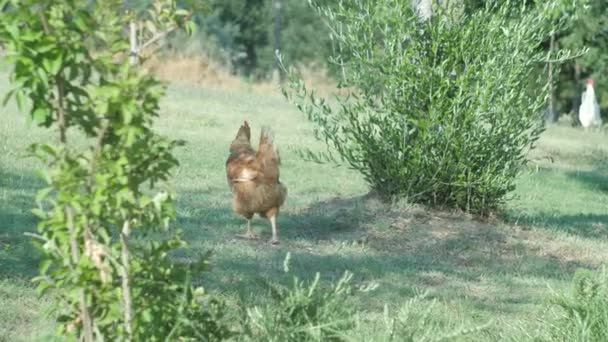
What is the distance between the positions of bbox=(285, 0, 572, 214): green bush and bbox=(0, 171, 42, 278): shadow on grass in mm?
2744

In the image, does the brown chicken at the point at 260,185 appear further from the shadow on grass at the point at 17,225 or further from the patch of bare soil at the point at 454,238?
the shadow on grass at the point at 17,225

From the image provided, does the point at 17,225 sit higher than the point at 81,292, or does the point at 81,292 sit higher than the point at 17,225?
the point at 81,292

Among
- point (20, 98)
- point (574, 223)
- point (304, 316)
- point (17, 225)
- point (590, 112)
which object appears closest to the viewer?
point (20, 98)

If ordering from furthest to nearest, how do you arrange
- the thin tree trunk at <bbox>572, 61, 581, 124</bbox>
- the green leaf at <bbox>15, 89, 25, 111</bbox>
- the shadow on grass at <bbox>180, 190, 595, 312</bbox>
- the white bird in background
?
the thin tree trunk at <bbox>572, 61, 581, 124</bbox>
the white bird in background
the shadow on grass at <bbox>180, 190, 595, 312</bbox>
the green leaf at <bbox>15, 89, 25, 111</bbox>

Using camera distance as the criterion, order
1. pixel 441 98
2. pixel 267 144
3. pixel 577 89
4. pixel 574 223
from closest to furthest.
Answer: pixel 267 144 < pixel 441 98 < pixel 574 223 < pixel 577 89

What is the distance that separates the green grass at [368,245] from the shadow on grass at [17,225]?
0.04 ft

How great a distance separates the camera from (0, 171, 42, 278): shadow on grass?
7168 millimetres

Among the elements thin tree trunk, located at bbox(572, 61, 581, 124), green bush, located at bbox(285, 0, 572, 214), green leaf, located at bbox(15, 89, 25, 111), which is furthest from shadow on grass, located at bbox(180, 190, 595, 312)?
thin tree trunk, located at bbox(572, 61, 581, 124)

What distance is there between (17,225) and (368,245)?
298 cm

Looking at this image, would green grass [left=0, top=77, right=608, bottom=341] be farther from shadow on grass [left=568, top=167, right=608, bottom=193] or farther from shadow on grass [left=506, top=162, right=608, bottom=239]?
shadow on grass [left=568, top=167, right=608, bottom=193]

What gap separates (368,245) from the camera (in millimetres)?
9164

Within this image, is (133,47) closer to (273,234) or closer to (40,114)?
(40,114)

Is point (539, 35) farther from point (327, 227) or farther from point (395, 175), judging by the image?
point (327, 227)

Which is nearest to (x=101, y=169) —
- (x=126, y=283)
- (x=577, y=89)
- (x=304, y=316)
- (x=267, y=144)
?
(x=126, y=283)
